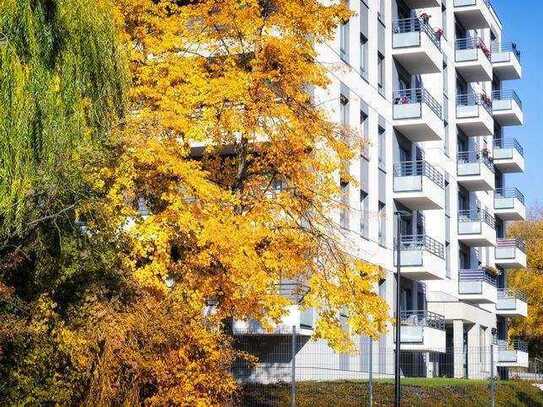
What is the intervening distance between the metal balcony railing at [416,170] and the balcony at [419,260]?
2.88m

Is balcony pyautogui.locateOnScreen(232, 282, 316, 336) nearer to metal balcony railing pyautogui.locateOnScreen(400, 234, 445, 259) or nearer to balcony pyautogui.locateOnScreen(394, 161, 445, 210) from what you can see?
metal balcony railing pyautogui.locateOnScreen(400, 234, 445, 259)

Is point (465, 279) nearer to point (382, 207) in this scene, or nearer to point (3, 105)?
point (382, 207)

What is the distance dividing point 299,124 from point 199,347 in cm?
584

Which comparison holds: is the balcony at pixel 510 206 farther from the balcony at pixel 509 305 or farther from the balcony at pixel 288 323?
the balcony at pixel 288 323

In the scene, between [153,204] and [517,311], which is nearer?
[153,204]

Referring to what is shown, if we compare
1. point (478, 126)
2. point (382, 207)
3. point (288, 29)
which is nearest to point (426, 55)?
point (382, 207)

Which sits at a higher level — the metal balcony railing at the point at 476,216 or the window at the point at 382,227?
the metal balcony railing at the point at 476,216

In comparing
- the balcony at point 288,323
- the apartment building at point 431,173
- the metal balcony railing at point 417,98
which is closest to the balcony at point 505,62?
the apartment building at point 431,173

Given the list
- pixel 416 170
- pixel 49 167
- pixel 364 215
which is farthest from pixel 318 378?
pixel 416 170

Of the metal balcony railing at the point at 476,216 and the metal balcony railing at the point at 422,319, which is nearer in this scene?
the metal balcony railing at the point at 422,319

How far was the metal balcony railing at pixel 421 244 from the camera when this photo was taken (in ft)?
151

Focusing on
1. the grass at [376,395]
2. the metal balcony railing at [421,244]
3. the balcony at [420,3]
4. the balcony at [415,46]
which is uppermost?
the balcony at [420,3]

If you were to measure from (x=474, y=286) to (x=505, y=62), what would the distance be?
65.3 ft

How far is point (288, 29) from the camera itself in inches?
953
